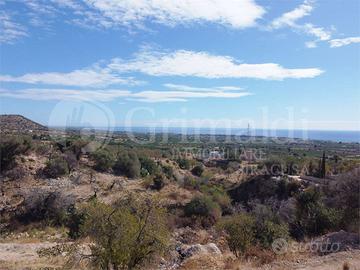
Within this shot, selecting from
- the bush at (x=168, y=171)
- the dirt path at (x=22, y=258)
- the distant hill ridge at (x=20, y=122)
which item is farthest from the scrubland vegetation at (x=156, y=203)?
the distant hill ridge at (x=20, y=122)

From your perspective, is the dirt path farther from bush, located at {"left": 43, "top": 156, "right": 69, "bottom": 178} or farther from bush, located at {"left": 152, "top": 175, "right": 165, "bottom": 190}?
bush, located at {"left": 152, "top": 175, "right": 165, "bottom": 190}

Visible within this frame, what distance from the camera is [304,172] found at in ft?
145

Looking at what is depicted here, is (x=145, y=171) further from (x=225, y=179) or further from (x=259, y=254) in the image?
(x=259, y=254)

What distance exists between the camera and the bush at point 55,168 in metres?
39.0

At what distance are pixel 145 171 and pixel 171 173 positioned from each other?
3.16m

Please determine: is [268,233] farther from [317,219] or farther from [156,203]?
[156,203]

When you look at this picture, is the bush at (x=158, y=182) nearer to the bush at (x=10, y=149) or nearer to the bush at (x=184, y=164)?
the bush at (x=10, y=149)

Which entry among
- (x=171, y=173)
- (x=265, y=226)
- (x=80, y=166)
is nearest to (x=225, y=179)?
(x=171, y=173)

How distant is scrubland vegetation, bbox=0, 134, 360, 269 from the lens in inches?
440

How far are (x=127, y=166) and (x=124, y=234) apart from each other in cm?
3497

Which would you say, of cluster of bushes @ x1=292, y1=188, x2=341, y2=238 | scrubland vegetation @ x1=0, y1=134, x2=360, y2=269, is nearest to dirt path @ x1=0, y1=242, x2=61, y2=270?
scrubland vegetation @ x1=0, y1=134, x2=360, y2=269

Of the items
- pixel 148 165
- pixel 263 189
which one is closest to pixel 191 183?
pixel 263 189

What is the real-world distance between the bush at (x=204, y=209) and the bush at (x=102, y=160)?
16.1 metres

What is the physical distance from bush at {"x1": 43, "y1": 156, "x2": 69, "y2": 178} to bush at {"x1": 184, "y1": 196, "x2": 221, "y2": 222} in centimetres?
1501
